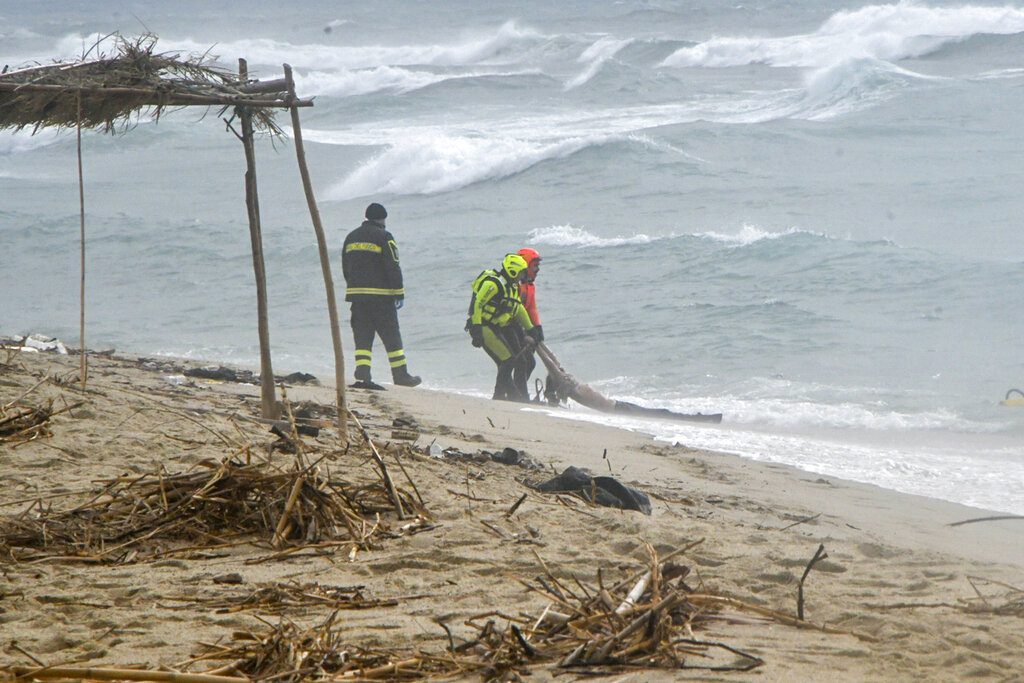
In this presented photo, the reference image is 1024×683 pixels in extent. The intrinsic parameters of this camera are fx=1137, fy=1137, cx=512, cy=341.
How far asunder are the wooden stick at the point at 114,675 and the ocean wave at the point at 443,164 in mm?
25358

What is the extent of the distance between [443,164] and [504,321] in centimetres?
1845

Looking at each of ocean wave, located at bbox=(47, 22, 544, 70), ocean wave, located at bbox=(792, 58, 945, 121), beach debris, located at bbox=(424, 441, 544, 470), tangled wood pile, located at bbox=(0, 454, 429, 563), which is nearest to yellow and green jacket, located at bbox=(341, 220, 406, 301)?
beach debris, located at bbox=(424, 441, 544, 470)

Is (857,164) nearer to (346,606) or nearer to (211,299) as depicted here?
(211,299)

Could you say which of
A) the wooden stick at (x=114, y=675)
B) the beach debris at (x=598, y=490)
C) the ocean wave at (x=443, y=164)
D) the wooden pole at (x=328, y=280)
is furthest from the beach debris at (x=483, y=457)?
the ocean wave at (x=443, y=164)

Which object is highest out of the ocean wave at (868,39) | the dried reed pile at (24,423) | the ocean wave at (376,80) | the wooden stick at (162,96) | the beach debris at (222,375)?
the ocean wave at (868,39)

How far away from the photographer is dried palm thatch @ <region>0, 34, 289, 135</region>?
614 centimetres

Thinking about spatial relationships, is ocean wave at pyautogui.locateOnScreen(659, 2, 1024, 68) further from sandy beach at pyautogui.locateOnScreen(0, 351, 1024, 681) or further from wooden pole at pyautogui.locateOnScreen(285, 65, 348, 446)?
sandy beach at pyautogui.locateOnScreen(0, 351, 1024, 681)

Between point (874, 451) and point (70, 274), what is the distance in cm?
1475

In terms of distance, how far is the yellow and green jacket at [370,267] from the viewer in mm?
10855

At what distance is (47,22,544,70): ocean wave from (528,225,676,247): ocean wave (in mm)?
31817

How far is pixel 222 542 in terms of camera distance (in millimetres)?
4680

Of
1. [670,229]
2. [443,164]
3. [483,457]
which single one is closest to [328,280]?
[483,457]

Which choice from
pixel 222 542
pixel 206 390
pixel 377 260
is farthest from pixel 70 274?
pixel 222 542

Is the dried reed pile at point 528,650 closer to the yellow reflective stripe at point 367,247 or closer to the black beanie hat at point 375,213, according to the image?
the yellow reflective stripe at point 367,247
